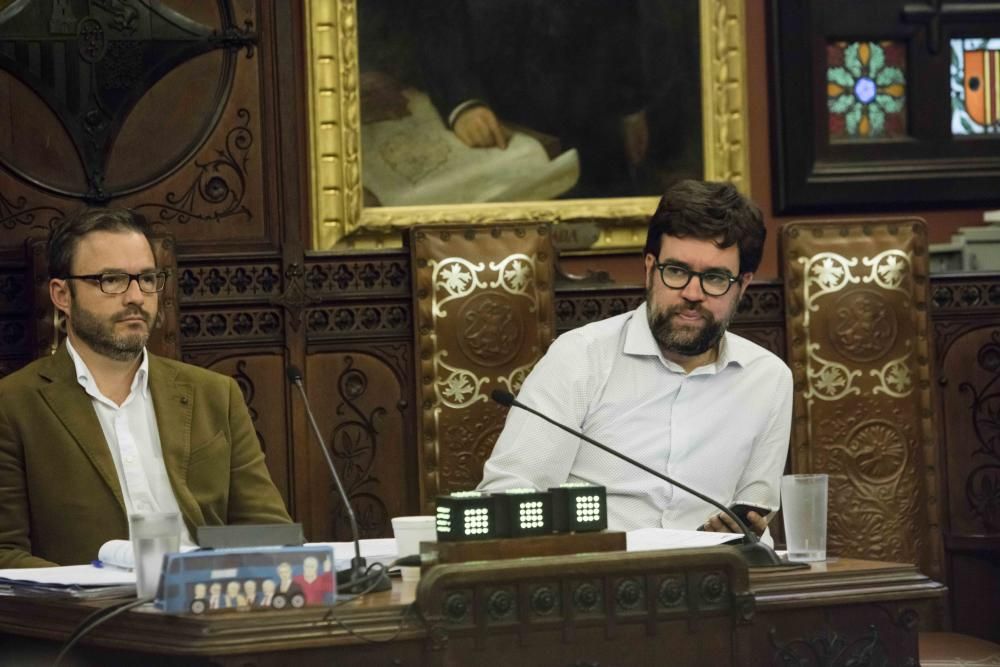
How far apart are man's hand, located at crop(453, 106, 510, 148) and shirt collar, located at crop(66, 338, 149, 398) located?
2.04 metres

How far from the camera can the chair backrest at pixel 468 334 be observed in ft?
15.7

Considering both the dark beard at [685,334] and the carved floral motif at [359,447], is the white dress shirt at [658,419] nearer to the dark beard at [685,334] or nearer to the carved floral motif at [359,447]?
the dark beard at [685,334]

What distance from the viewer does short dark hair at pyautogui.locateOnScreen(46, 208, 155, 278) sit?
3.82m

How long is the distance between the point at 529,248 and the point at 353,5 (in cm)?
118

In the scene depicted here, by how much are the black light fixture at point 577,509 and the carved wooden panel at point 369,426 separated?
2078mm

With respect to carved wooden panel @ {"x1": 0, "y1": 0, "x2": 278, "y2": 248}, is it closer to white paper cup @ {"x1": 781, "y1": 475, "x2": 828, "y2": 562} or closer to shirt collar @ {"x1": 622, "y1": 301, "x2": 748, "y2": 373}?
shirt collar @ {"x1": 622, "y1": 301, "x2": 748, "y2": 373}

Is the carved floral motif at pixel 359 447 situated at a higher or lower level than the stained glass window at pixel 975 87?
lower

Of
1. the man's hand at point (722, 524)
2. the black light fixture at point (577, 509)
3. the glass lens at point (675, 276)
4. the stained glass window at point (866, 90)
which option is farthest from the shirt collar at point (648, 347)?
the stained glass window at point (866, 90)

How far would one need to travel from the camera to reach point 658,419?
3975 millimetres

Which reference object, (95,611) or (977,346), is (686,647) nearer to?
(95,611)

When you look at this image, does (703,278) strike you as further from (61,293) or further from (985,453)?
(985,453)

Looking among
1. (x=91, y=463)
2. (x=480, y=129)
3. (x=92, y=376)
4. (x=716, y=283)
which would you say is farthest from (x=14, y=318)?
(x=716, y=283)

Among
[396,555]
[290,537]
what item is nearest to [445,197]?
[396,555]

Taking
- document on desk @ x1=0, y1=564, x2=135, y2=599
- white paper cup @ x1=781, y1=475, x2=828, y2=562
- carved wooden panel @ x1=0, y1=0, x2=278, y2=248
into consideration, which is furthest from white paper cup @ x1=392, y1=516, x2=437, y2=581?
carved wooden panel @ x1=0, y1=0, x2=278, y2=248
